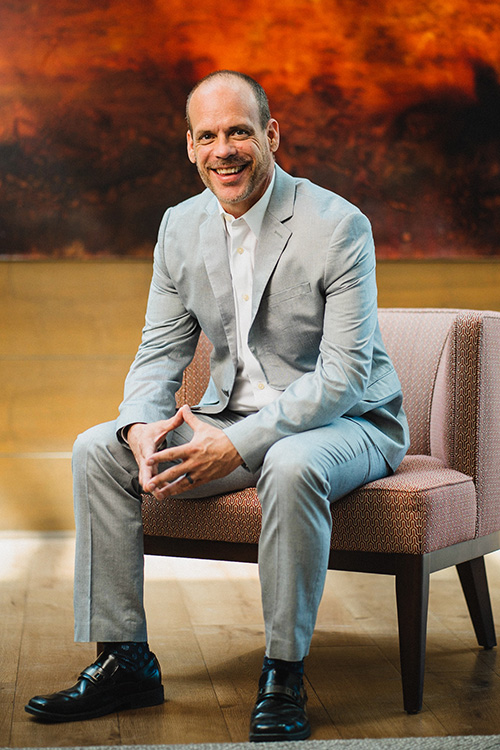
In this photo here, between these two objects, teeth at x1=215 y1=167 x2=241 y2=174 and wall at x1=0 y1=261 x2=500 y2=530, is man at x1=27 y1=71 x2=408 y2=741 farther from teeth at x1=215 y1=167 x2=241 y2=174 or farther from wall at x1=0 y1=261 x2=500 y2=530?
wall at x1=0 y1=261 x2=500 y2=530

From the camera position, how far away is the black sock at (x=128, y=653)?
5.65 ft

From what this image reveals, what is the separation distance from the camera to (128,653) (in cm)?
173

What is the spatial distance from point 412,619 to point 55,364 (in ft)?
7.07

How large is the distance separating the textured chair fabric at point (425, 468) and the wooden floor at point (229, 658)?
32 cm

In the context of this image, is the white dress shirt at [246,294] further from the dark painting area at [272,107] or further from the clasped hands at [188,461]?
the dark painting area at [272,107]

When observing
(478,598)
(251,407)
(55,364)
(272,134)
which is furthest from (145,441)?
(55,364)

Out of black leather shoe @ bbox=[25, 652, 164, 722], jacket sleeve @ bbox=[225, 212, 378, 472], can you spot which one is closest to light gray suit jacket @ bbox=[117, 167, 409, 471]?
jacket sleeve @ bbox=[225, 212, 378, 472]

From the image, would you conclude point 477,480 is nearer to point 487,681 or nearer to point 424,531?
point 424,531

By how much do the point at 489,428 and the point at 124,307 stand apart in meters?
1.90

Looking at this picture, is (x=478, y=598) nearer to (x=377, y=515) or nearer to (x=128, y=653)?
(x=377, y=515)

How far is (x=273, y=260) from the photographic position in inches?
72.7

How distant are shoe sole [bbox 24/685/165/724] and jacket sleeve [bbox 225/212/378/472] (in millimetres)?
495

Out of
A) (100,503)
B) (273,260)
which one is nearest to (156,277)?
(273,260)

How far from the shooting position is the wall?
345 cm
